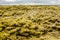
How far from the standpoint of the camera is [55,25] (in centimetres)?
901

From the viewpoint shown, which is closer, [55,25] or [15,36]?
[15,36]

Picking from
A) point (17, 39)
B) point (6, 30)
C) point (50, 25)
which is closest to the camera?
point (17, 39)

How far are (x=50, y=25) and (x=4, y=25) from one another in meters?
2.53

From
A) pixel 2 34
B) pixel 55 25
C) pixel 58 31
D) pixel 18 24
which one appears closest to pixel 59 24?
pixel 55 25

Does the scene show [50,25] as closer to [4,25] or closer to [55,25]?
[55,25]

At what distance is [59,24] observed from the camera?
29.4ft

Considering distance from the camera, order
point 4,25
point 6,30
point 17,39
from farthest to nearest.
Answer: point 4,25, point 6,30, point 17,39

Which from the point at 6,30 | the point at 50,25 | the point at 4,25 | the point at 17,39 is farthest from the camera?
the point at 50,25

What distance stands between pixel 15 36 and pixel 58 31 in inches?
91.4

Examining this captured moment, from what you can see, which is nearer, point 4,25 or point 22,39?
point 22,39

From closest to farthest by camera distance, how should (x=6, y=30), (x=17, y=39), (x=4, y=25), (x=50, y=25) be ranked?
1. (x=17, y=39)
2. (x=6, y=30)
3. (x=4, y=25)
4. (x=50, y=25)

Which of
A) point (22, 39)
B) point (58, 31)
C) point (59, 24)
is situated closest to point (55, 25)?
point (59, 24)

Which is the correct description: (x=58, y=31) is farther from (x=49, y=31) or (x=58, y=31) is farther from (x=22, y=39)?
(x=22, y=39)

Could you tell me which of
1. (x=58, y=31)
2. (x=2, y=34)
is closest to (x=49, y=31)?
(x=58, y=31)
